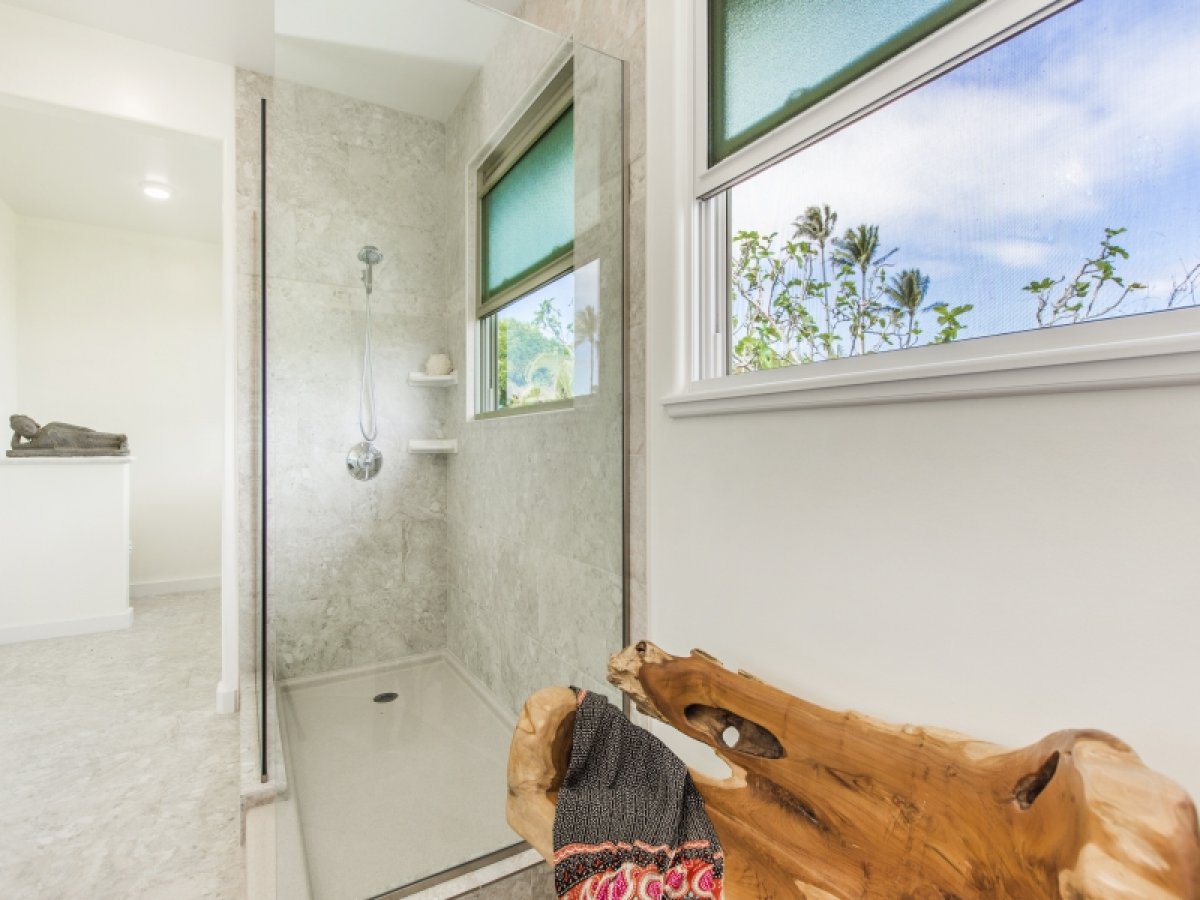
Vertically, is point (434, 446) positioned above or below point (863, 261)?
below

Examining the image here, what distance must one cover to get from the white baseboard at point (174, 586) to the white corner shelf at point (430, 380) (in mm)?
4353

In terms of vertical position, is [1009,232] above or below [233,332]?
below

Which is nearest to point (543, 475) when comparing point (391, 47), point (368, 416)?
point (368, 416)

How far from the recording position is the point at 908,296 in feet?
3.18

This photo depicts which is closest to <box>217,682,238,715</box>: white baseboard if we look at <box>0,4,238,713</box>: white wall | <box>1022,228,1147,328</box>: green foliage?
<box>0,4,238,713</box>: white wall

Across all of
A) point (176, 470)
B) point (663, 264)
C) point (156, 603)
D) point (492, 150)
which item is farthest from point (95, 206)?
point (663, 264)

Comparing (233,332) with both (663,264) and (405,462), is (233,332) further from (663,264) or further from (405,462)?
(663,264)

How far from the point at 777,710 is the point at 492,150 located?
146 cm

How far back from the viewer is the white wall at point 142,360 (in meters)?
4.30

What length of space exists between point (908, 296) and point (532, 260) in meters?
0.96

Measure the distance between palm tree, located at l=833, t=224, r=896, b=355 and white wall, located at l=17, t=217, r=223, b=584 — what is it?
205 inches

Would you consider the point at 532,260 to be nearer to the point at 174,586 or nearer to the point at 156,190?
the point at 156,190

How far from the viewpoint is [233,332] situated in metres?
2.40

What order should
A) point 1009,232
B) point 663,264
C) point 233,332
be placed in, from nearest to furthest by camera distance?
1. point 1009,232
2. point 663,264
3. point 233,332
